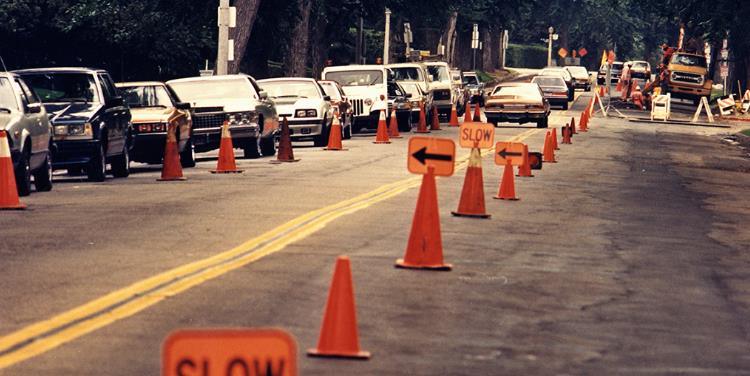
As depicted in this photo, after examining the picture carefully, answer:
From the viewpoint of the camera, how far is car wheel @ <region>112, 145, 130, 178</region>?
25745 millimetres

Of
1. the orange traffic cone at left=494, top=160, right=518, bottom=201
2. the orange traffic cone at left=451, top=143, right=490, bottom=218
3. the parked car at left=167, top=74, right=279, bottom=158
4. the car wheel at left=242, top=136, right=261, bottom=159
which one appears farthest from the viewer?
the car wheel at left=242, top=136, right=261, bottom=159

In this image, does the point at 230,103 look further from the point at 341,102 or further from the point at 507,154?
the point at 507,154

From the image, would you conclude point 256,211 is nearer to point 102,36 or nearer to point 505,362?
point 505,362

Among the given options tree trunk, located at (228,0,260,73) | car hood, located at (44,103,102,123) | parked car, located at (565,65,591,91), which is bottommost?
parked car, located at (565,65,591,91)

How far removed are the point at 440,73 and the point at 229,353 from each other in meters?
51.7

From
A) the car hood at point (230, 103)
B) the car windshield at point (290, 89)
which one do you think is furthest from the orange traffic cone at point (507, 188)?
the car windshield at point (290, 89)

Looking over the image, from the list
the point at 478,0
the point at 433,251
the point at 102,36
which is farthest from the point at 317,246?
the point at 478,0

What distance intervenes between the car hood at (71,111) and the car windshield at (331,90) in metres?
15.2

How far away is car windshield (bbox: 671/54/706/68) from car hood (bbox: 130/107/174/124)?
192 feet

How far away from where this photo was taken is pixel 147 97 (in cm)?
2902

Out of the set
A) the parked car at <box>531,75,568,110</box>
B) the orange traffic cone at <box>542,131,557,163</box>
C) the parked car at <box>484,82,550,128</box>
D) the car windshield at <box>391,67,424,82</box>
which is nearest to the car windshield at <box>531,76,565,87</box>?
the parked car at <box>531,75,568,110</box>

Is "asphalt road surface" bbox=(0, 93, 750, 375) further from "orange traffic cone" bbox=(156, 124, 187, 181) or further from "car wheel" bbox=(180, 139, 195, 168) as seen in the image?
"car wheel" bbox=(180, 139, 195, 168)

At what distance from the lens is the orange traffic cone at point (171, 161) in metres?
24.4

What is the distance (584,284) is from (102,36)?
33.6 meters
